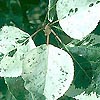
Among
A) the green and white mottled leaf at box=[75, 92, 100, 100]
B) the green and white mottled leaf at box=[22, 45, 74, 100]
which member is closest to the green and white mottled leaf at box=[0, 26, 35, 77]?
the green and white mottled leaf at box=[22, 45, 74, 100]

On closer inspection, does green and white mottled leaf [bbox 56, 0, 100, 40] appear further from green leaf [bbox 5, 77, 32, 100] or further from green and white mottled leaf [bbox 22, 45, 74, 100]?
green leaf [bbox 5, 77, 32, 100]

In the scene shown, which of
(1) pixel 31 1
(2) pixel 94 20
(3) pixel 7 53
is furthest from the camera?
(1) pixel 31 1

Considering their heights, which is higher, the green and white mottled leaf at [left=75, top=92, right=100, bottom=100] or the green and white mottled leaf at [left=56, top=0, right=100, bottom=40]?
the green and white mottled leaf at [left=56, top=0, right=100, bottom=40]

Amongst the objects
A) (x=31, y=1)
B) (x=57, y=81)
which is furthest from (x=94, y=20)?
(x=31, y=1)

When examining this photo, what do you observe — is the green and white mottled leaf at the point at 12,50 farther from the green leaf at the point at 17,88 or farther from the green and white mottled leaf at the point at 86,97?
the green and white mottled leaf at the point at 86,97

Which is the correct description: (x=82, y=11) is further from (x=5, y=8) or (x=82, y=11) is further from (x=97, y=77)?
(x=5, y=8)

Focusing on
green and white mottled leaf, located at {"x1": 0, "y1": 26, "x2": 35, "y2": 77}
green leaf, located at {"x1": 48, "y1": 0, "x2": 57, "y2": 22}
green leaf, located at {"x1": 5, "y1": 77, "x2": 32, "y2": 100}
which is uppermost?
green leaf, located at {"x1": 48, "y1": 0, "x2": 57, "y2": 22}

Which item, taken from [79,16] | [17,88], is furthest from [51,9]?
[17,88]
